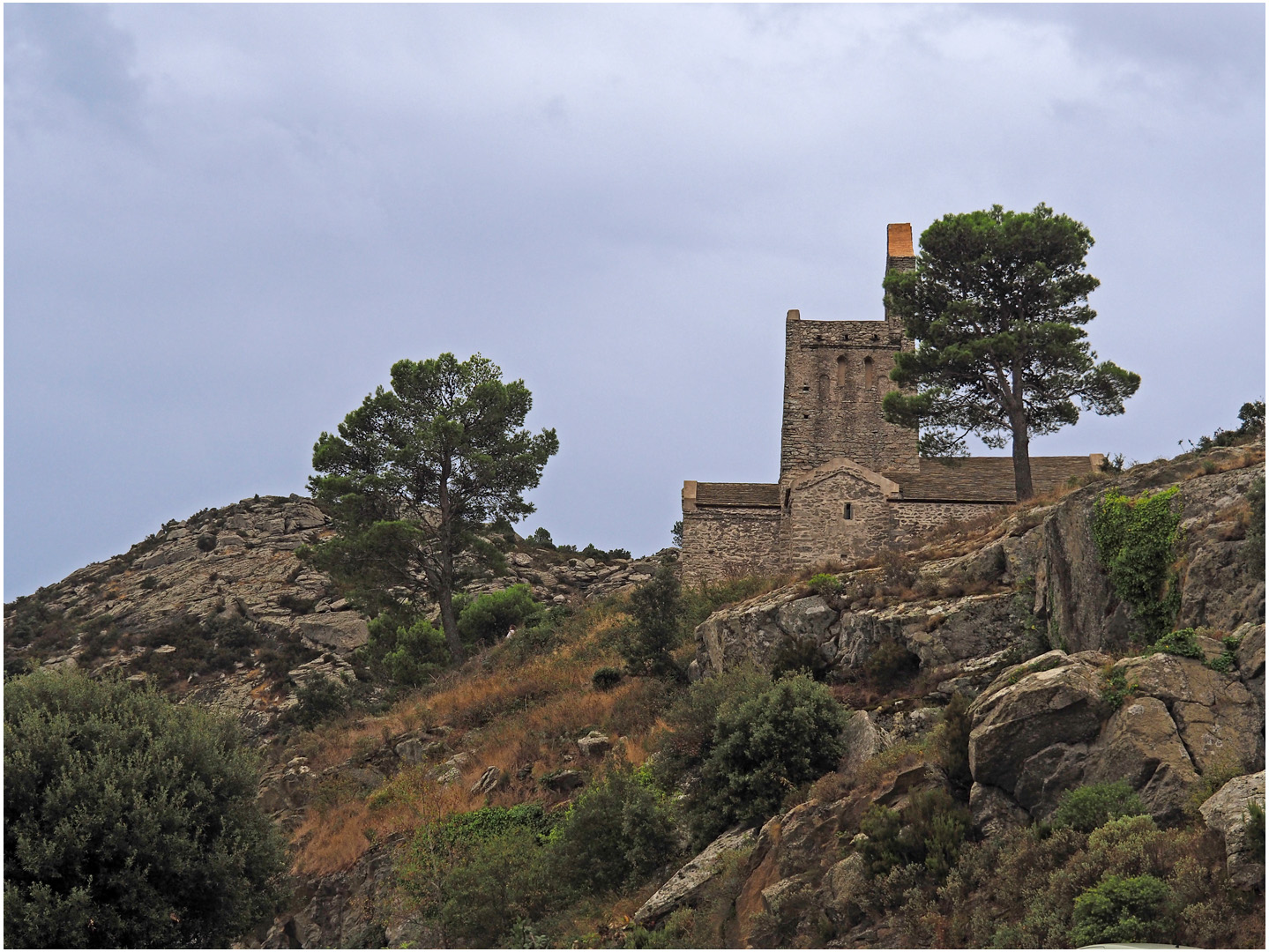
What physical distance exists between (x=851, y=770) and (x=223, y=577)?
52.7 meters

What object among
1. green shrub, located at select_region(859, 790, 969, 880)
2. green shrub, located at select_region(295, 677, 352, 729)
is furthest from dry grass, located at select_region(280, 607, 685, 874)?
green shrub, located at select_region(859, 790, 969, 880)

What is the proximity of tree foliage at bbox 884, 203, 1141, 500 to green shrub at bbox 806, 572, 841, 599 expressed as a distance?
467 inches

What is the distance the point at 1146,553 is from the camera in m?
18.3

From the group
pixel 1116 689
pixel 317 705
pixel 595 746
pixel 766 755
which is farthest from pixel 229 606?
pixel 1116 689

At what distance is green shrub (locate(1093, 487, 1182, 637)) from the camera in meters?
17.8

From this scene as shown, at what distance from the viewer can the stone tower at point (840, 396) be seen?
43.7 meters

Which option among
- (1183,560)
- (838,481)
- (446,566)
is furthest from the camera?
(446,566)

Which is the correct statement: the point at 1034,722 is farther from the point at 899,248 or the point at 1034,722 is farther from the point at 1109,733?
the point at 899,248

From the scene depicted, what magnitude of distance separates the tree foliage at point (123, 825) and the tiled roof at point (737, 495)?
23144mm

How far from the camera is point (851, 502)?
37.8m

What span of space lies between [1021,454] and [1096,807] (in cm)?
2349

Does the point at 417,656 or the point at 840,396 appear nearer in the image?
the point at 417,656

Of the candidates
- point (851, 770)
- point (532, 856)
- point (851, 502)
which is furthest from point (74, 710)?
point (851, 502)

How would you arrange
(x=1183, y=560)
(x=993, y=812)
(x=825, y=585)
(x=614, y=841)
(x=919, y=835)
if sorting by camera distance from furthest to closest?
(x=825, y=585) < (x=614, y=841) < (x=1183, y=560) < (x=993, y=812) < (x=919, y=835)
